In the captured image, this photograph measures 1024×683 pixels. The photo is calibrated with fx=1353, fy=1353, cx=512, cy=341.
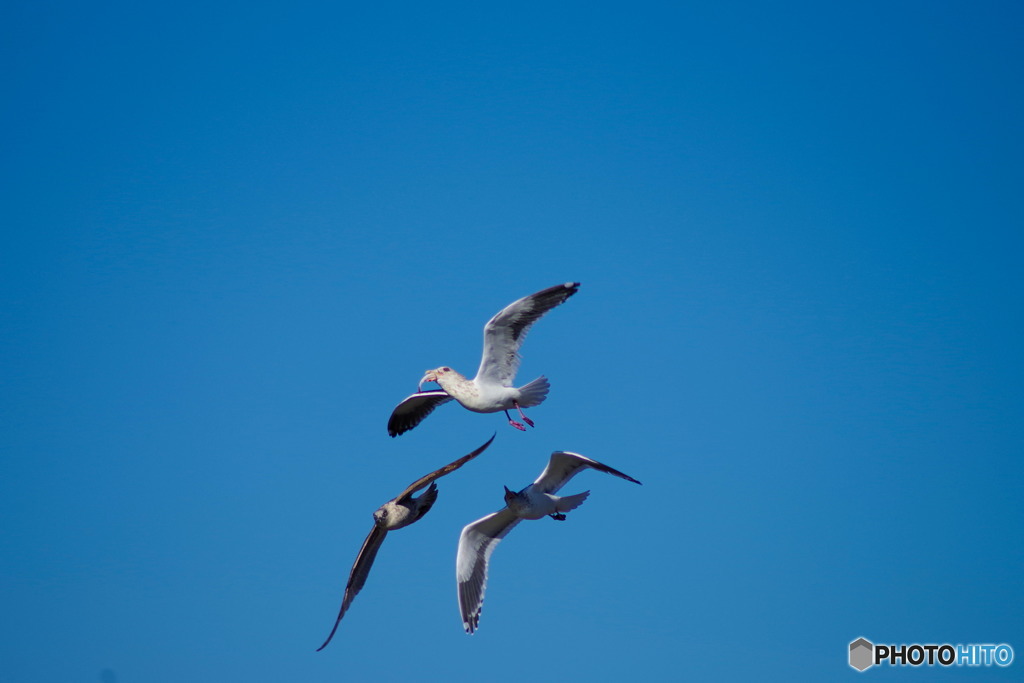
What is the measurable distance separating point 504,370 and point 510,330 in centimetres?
45

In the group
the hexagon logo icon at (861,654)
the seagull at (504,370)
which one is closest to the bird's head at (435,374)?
the seagull at (504,370)

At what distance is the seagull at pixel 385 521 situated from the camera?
568 inches

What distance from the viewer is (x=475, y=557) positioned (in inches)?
594

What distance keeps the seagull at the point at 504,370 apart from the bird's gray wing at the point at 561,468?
0.87 metres

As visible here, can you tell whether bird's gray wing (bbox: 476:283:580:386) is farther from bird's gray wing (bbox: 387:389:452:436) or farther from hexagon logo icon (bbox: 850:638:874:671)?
hexagon logo icon (bbox: 850:638:874:671)

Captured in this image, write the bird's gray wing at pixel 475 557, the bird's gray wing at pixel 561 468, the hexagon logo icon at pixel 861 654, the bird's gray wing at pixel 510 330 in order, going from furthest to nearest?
the hexagon logo icon at pixel 861 654, the bird's gray wing at pixel 475 557, the bird's gray wing at pixel 561 468, the bird's gray wing at pixel 510 330

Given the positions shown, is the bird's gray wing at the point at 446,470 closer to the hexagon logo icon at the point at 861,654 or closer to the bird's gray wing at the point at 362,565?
the bird's gray wing at the point at 362,565

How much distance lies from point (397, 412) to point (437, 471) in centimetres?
235

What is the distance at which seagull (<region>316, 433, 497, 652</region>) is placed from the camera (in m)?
14.4

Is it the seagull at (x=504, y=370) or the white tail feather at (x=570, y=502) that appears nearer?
the seagull at (x=504, y=370)

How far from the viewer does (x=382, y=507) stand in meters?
14.6

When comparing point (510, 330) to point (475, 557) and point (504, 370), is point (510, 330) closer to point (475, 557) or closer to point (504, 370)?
point (504, 370)

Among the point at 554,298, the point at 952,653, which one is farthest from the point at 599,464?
the point at 952,653

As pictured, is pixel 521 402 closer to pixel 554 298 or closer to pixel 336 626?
pixel 554 298
